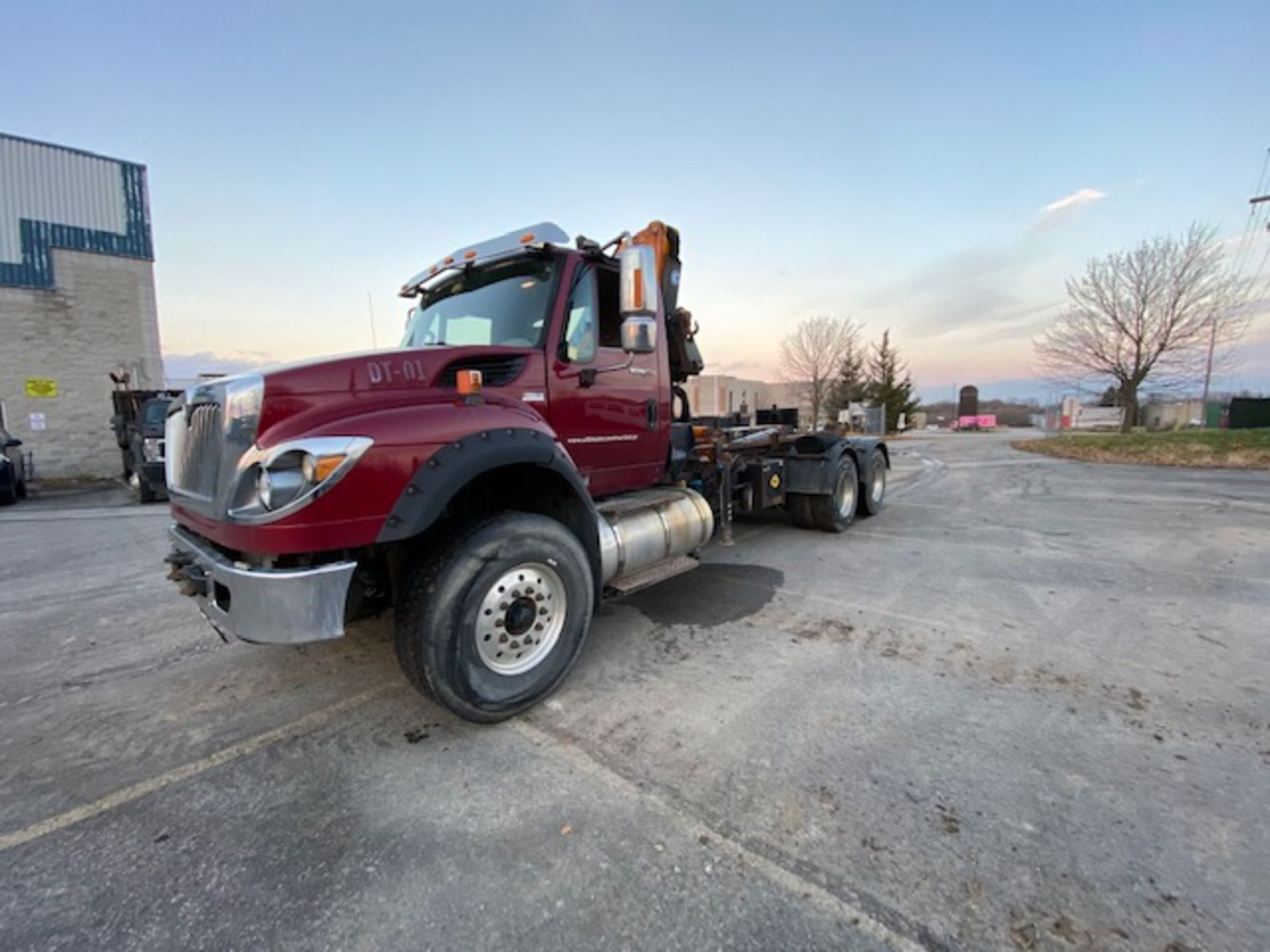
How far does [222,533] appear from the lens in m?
2.52

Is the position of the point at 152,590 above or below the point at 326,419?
below

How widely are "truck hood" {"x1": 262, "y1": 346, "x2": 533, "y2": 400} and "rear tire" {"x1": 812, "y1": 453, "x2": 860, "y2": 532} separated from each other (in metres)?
4.77

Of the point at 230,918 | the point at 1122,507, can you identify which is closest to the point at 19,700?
the point at 230,918

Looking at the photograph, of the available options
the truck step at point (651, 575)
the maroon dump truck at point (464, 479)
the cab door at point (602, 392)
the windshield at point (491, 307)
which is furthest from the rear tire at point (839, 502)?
the windshield at point (491, 307)

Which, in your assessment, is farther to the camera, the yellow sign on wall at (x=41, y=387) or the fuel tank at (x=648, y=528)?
the yellow sign on wall at (x=41, y=387)

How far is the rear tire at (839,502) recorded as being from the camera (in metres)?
6.96

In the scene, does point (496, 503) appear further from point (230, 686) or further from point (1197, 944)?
point (1197, 944)

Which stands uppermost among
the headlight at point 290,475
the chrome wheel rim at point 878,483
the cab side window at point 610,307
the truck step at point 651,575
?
the cab side window at point 610,307

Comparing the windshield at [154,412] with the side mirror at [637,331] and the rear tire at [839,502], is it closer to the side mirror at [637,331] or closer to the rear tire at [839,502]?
the side mirror at [637,331]

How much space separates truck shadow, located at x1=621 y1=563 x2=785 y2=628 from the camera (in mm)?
4340

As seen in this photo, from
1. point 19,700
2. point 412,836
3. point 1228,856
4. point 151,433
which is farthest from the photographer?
point 151,433

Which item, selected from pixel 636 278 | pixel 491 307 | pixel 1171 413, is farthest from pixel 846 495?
pixel 1171 413

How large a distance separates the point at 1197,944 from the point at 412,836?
249cm

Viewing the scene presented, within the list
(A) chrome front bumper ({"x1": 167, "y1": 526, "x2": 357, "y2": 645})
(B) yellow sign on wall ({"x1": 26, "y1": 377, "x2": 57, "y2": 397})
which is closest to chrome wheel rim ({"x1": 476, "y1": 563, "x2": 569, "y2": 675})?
(A) chrome front bumper ({"x1": 167, "y1": 526, "x2": 357, "y2": 645})
